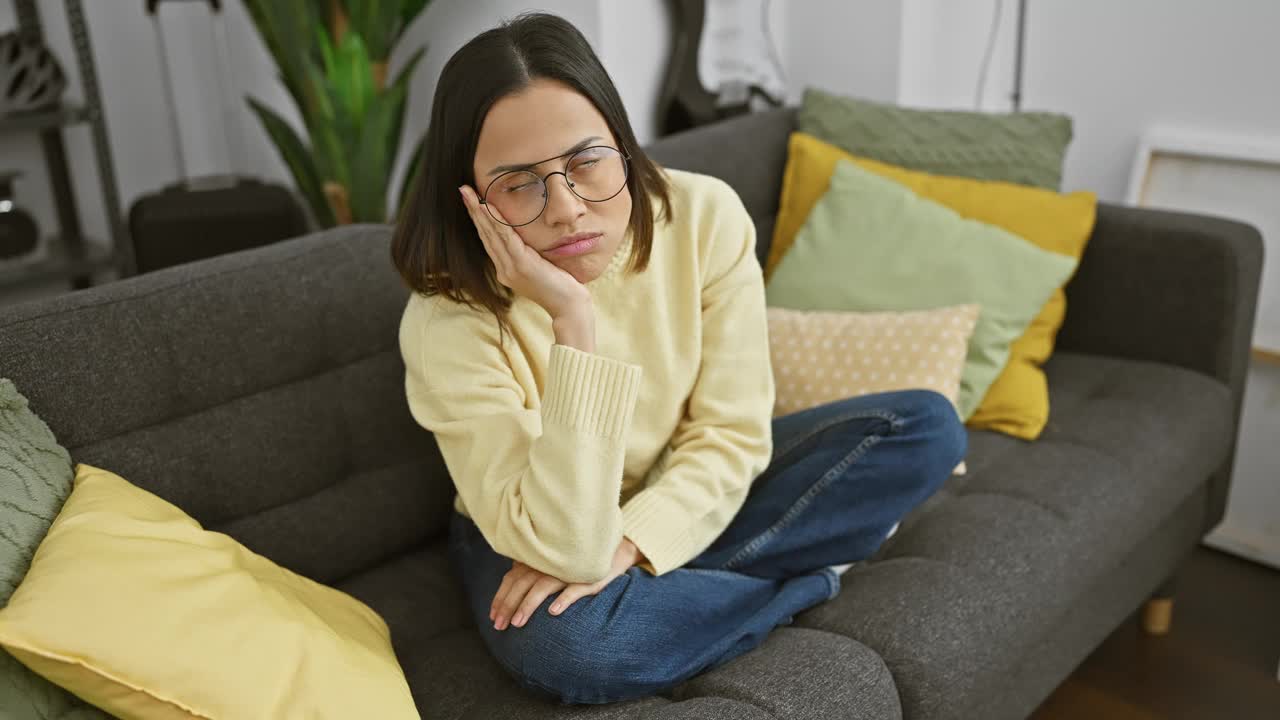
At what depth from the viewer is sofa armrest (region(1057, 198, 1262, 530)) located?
1931 mm

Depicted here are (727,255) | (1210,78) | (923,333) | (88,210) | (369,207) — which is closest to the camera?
(727,255)

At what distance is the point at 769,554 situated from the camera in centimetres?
143

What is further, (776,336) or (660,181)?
(776,336)

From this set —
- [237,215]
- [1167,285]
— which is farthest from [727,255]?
[237,215]

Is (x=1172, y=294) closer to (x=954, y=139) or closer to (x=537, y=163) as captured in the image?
(x=954, y=139)

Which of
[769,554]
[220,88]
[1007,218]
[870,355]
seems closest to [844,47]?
[1007,218]

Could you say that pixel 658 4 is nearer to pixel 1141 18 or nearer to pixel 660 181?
pixel 1141 18

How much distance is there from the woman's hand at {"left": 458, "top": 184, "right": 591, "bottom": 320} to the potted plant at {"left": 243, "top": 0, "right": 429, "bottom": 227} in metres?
1.54

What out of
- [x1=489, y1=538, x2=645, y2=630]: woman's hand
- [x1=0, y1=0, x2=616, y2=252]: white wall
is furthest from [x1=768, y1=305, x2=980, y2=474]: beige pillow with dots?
[x1=0, y1=0, x2=616, y2=252]: white wall

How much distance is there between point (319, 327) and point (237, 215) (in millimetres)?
1458

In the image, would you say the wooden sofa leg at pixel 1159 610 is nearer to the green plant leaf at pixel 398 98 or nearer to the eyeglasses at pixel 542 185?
the eyeglasses at pixel 542 185

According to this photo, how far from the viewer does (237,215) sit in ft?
9.32

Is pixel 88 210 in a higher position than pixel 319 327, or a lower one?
lower

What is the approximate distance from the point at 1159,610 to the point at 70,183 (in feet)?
9.94
